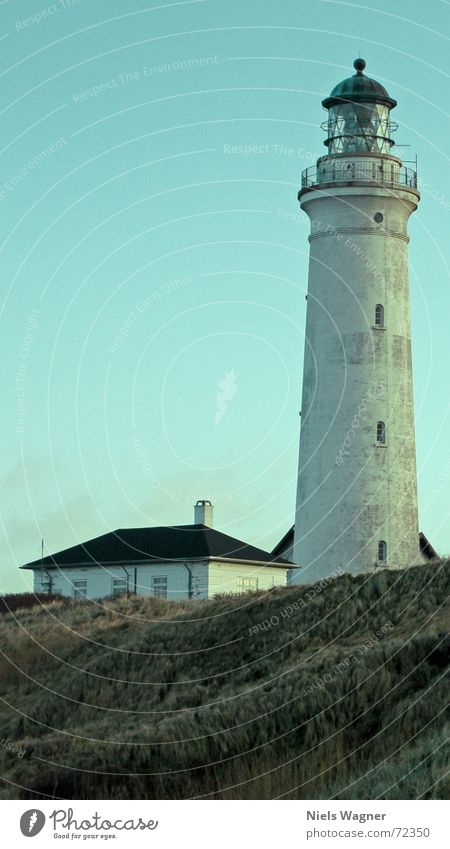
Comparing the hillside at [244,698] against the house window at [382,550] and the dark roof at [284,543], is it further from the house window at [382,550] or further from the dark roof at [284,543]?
the dark roof at [284,543]

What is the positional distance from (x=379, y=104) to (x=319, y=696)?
2379 centimetres

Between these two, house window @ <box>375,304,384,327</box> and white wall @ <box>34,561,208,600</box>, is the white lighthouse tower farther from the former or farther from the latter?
white wall @ <box>34,561,208,600</box>

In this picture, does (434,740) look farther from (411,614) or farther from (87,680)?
(87,680)

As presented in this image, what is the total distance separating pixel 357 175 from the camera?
39.1 metres

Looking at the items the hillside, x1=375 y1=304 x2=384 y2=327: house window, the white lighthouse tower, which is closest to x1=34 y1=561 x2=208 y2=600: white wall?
the white lighthouse tower

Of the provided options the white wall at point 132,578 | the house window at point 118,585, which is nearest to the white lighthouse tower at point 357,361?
the white wall at point 132,578

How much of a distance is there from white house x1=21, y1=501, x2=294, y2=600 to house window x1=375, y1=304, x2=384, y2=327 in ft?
38.0

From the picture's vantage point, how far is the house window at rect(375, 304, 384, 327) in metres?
38.3

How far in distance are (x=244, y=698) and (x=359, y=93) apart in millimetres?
21948

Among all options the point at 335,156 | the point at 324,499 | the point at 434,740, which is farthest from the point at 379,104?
the point at 434,740

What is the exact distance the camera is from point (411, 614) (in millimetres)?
23406

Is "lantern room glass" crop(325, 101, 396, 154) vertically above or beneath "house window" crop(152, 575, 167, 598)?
above

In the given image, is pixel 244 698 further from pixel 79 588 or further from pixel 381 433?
pixel 79 588

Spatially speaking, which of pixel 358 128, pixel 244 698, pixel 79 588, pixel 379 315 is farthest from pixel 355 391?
pixel 244 698
